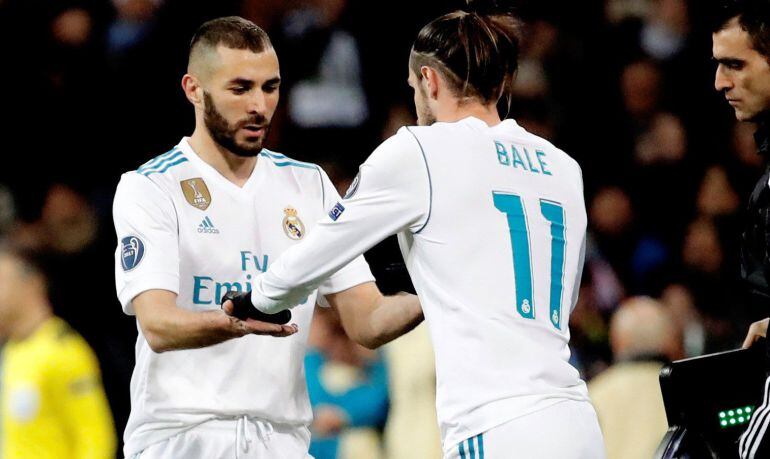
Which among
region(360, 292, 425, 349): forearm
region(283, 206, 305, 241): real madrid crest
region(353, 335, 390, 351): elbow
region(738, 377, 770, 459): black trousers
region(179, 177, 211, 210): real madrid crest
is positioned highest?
region(179, 177, 211, 210): real madrid crest

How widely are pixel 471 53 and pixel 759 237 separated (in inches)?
49.1

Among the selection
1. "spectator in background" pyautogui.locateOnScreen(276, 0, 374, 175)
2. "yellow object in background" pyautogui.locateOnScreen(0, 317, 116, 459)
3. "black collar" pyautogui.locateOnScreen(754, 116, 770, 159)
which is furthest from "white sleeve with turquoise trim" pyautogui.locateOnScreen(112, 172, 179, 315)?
"spectator in background" pyautogui.locateOnScreen(276, 0, 374, 175)

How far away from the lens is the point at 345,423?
7156 millimetres

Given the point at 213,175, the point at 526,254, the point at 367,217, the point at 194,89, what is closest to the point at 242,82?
the point at 194,89

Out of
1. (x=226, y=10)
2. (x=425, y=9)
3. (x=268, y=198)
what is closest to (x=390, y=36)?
(x=425, y=9)

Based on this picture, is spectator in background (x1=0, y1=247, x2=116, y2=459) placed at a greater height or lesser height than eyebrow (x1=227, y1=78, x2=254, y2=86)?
lesser

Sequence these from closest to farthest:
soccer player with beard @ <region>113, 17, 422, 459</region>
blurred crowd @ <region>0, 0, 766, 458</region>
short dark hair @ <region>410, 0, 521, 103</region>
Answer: short dark hair @ <region>410, 0, 521, 103</region> → soccer player with beard @ <region>113, 17, 422, 459</region> → blurred crowd @ <region>0, 0, 766, 458</region>

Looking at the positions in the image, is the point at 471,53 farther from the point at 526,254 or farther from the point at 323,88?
the point at 323,88

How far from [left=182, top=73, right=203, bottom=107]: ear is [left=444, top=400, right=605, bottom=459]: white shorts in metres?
1.68

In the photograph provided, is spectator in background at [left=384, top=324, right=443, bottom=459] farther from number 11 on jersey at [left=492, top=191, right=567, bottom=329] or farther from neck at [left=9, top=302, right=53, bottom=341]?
number 11 on jersey at [left=492, top=191, right=567, bottom=329]

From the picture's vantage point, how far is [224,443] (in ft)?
14.7

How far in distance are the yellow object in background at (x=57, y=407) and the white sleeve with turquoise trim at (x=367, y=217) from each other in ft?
10.4

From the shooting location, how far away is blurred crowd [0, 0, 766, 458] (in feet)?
27.0

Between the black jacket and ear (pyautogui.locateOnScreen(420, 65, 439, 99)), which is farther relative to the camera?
the black jacket
